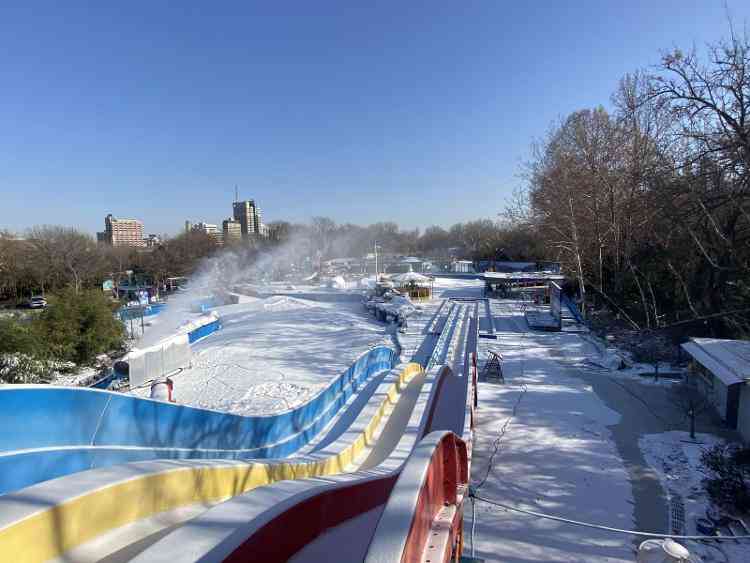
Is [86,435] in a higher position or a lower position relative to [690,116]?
lower

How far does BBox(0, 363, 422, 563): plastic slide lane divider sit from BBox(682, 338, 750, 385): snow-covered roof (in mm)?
8678

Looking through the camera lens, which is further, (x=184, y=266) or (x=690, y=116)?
(x=184, y=266)

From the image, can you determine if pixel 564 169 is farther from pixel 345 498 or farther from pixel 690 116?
pixel 345 498

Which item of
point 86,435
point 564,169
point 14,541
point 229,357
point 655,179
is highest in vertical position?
point 564,169

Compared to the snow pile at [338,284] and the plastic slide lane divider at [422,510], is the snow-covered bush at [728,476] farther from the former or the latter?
the snow pile at [338,284]

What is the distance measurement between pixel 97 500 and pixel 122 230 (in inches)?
5157

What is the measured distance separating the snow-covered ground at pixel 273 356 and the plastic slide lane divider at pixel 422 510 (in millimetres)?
8311

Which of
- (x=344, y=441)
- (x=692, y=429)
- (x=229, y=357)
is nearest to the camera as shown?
(x=344, y=441)

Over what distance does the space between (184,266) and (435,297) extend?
2807 centimetres

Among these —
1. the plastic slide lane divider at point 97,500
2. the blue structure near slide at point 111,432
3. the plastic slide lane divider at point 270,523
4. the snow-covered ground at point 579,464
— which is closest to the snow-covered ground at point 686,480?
the snow-covered ground at point 579,464

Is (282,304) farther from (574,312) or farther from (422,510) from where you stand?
(422,510)

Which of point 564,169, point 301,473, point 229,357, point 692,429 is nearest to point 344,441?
point 301,473

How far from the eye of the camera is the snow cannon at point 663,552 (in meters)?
3.30

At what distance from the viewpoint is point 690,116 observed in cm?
728
